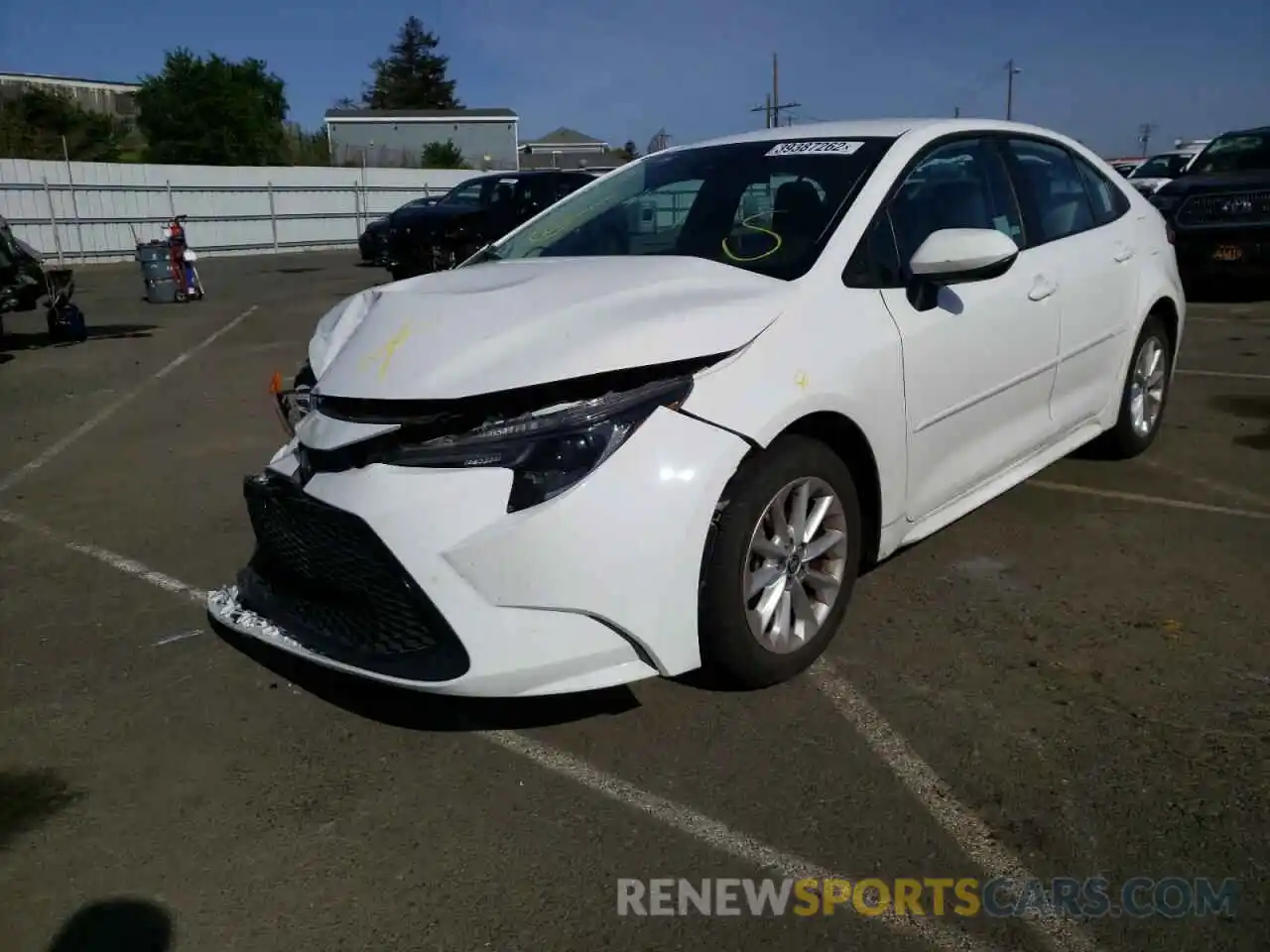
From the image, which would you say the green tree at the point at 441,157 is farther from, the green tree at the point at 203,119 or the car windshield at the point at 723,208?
the car windshield at the point at 723,208

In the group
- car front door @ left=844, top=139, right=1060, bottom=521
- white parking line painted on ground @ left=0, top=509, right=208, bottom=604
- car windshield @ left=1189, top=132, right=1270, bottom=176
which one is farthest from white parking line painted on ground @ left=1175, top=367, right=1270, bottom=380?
white parking line painted on ground @ left=0, top=509, right=208, bottom=604

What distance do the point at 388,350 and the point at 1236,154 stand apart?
41.3 ft

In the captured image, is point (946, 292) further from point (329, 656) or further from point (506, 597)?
point (329, 656)

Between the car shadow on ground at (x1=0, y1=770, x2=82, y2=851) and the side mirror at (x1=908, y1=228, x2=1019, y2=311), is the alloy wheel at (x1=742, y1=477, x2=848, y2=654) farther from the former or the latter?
the car shadow on ground at (x1=0, y1=770, x2=82, y2=851)

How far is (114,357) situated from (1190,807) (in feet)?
33.5

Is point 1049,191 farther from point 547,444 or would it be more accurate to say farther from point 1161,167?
point 1161,167

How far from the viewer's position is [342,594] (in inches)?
114

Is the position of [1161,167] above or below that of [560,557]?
above

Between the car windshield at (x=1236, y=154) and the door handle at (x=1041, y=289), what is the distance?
31.3ft

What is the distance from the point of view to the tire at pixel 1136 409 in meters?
5.14

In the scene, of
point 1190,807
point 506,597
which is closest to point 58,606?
point 506,597

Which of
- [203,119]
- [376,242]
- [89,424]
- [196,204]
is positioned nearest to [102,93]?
[203,119]

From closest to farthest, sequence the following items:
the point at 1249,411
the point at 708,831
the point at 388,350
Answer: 1. the point at 708,831
2. the point at 388,350
3. the point at 1249,411

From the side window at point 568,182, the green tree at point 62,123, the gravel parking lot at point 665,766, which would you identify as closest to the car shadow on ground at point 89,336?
the side window at point 568,182
